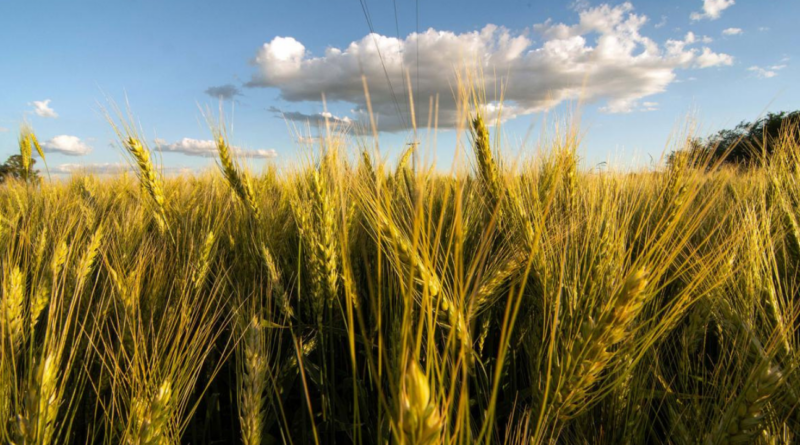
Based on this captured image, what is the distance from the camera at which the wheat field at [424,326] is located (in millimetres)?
749

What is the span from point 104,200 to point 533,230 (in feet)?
11.6

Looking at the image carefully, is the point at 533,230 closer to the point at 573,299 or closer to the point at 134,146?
the point at 573,299

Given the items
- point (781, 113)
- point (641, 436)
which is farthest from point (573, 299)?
point (781, 113)

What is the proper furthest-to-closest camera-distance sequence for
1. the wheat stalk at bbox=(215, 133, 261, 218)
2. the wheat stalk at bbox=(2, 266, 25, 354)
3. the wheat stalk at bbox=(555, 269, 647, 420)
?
the wheat stalk at bbox=(215, 133, 261, 218)
the wheat stalk at bbox=(2, 266, 25, 354)
the wheat stalk at bbox=(555, 269, 647, 420)

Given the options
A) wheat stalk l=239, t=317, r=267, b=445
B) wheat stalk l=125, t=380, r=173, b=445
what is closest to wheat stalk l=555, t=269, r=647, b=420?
wheat stalk l=239, t=317, r=267, b=445

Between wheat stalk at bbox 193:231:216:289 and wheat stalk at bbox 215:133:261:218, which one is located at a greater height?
wheat stalk at bbox 215:133:261:218

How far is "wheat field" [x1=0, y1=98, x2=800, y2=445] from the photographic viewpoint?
0.75m

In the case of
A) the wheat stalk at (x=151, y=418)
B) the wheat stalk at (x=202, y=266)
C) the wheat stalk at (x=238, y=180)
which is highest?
the wheat stalk at (x=238, y=180)

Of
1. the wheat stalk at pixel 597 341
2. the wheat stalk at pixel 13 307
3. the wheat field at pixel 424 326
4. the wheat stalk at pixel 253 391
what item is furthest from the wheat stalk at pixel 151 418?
the wheat stalk at pixel 597 341

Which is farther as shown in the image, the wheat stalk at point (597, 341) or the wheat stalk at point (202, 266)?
the wheat stalk at point (202, 266)

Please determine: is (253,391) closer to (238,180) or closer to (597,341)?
(597,341)

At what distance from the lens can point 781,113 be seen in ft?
60.3

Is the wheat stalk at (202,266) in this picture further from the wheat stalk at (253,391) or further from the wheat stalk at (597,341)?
the wheat stalk at (597,341)

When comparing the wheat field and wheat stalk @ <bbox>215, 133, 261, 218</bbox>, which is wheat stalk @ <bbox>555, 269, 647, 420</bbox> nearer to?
the wheat field
